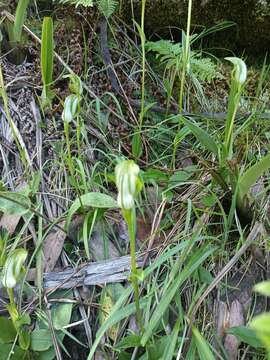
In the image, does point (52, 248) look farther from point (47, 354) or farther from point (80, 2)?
point (80, 2)

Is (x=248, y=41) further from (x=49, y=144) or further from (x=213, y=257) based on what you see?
(x=213, y=257)

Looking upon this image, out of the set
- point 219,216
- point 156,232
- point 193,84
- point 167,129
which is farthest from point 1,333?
point 193,84

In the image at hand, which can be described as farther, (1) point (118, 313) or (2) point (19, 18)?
(2) point (19, 18)

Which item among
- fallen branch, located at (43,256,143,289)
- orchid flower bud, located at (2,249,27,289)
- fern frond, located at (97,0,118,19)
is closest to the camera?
orchid flower bud, located at (2,249,27,289)

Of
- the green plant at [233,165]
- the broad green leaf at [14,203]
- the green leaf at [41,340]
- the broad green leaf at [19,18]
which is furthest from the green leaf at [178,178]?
the broad green leaf at [19,18]

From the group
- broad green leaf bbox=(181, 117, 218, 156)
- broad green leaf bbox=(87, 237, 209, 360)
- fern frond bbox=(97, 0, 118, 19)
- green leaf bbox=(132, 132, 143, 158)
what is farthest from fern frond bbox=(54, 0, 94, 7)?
broad green leaf bbox=(87, 237, 209, 360)

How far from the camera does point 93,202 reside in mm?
1147

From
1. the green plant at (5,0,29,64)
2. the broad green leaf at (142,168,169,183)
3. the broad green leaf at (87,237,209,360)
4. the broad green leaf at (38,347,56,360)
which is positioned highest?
the green plant at (5,0,29,64)

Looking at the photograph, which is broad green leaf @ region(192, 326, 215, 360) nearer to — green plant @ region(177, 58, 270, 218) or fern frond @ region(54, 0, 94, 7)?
green plant @ region(177, 58, 270, 218)

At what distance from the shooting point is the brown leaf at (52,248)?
116 cm

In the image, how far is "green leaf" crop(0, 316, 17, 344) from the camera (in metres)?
0.99

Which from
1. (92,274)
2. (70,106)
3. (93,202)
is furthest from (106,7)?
(92,274)

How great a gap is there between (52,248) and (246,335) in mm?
462

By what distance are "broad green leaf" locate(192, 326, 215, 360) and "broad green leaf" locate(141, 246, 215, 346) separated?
7cm
